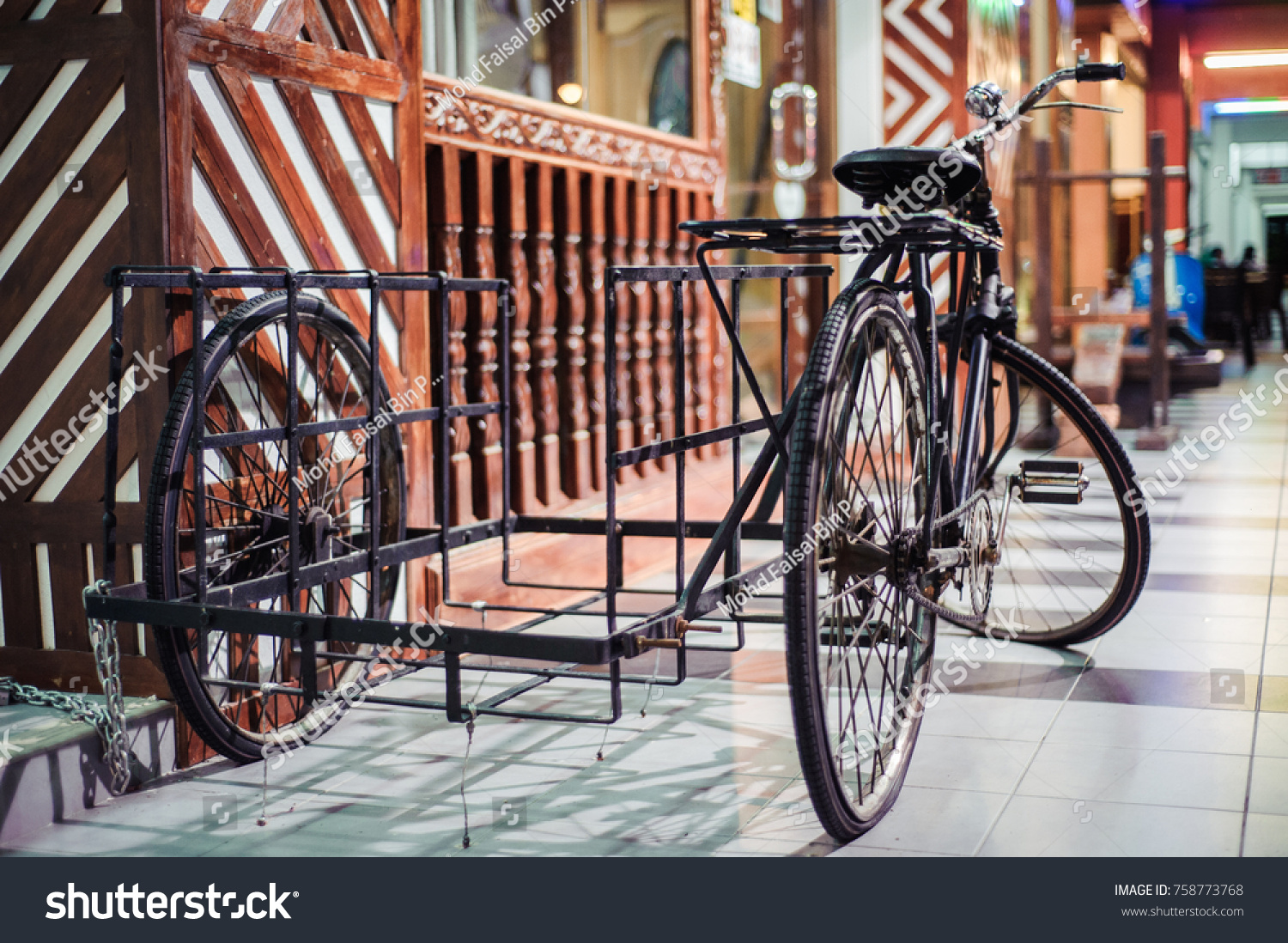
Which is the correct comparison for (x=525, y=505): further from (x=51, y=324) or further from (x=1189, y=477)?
(x=1189, y=477)

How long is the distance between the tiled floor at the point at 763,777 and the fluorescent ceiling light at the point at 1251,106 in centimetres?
1741

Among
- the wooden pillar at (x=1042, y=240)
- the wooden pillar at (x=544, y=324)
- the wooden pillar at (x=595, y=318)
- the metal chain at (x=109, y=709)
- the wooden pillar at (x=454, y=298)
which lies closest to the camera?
the metal chain at (x=109, y=709)

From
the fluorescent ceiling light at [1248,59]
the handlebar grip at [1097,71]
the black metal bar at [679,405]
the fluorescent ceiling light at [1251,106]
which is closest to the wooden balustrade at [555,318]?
the black metal bar at [679,405]

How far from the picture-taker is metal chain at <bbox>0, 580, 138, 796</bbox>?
8.14 ft

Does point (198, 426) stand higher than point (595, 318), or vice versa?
point (595, 318)

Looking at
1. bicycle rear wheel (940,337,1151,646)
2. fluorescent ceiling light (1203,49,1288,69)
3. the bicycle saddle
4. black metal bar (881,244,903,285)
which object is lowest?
bicycle rear wheel (940,337,1151,646)

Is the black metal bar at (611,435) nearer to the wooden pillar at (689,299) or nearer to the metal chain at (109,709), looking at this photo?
the metal chain at (109,709)

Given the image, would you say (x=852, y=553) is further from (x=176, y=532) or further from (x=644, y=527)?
(x=176, y=532)

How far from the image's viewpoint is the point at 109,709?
2506 millimetres

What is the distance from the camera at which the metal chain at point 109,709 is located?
2.48 metres

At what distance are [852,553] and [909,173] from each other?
63cm

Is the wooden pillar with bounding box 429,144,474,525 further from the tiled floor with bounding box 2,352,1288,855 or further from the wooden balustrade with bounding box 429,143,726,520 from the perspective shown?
the tiled floor with bounding box 2,352,1288,855

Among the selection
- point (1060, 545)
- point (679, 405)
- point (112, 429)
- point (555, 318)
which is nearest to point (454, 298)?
point (555, 318)

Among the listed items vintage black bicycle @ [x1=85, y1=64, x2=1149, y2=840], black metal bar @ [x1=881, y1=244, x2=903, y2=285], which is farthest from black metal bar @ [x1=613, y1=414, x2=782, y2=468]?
black metal bar @ [x1=881, y1=244, x2=903, y2=285]
